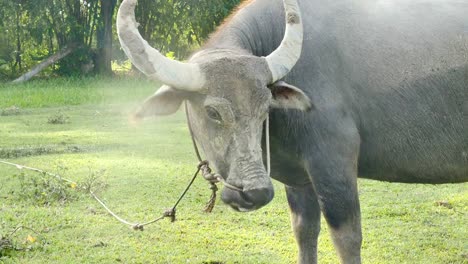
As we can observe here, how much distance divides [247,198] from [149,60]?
2.52ft

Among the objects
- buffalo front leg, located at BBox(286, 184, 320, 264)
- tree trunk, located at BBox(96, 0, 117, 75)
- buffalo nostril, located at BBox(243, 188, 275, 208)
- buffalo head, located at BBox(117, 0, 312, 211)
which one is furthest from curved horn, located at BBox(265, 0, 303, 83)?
tree trunk, located at BBox(96, 0, 117, 75)

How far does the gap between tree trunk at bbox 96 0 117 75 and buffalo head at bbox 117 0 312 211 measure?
16623 mm

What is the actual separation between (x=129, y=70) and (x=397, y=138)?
54.0 ft

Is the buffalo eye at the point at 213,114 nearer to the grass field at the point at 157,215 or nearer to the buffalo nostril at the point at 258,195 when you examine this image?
the buffalo nostril at the point at 258,195

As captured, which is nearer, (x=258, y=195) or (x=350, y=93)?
(x=258, y=195)

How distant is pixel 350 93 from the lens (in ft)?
12.8

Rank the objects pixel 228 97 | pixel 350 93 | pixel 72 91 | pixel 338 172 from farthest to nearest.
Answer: pixel 72 91 < pixel 350 93 < pixel 338 172 < pixel 228 97

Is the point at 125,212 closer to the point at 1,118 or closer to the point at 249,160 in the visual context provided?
the point at 249,160

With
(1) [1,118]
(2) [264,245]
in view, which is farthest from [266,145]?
(1) [1,118]

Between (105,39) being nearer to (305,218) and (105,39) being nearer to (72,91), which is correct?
(72,91)

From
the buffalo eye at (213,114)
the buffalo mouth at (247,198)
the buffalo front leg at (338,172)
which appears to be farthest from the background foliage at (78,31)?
the buffalo mouth at (247,198)

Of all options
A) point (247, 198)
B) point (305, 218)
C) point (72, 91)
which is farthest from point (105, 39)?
point (247, 198)

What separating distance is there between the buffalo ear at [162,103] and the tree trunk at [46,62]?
1571cm

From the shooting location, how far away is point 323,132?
12.4 ft
